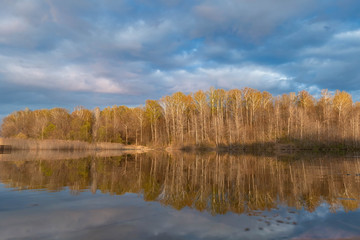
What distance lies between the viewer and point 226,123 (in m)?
65.8

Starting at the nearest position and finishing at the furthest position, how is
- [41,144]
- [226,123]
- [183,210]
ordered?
[183,210], [41,144], [226,123]

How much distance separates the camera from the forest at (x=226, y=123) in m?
57.0

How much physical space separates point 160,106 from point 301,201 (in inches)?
2763

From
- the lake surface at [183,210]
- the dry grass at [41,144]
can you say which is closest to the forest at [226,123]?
the dry grass at [41,144]

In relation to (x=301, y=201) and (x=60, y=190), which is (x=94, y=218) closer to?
(x=60, y=190)

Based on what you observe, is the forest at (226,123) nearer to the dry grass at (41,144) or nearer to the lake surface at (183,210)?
the dry grass at (41,144)

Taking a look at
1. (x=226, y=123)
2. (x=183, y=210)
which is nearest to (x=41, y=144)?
(x=226, y=123)

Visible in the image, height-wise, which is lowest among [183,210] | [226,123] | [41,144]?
[183,210]

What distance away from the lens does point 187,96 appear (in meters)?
77.8

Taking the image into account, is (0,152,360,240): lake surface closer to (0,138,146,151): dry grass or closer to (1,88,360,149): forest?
(0,138,146,151): dry grass

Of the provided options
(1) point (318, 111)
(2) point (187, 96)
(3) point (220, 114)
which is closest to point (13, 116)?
(2) point (187, 96)

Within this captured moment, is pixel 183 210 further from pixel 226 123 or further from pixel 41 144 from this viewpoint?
pixel 226 123

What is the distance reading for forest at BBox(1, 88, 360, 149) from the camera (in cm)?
5697


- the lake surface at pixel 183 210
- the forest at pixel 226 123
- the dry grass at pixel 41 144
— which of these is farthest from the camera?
the forest at pixel 226 123
